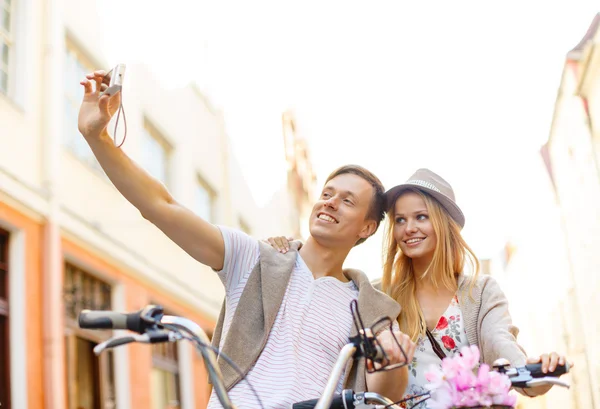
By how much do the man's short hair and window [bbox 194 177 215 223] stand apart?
11.1 meters

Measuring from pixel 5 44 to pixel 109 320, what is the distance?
7.69 metres

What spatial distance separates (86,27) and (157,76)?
8.77 feet

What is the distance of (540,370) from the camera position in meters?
2.60

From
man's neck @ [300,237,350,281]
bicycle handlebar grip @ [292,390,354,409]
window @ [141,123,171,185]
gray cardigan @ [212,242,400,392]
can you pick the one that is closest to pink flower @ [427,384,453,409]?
bicycle handlebar grip @ [292,390,354,409]

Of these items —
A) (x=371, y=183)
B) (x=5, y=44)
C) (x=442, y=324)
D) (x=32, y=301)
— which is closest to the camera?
(x=442, y=324)

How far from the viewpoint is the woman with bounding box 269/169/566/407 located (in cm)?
359

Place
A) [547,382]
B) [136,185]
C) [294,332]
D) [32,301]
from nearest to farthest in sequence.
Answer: [547,382], [136,185], [294,332], [32,301]

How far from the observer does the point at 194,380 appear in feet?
45.1

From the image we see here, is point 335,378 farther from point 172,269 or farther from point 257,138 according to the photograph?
point 257,138

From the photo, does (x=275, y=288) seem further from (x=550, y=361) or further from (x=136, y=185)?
(x=550, y=361)

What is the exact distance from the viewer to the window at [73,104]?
10.3m

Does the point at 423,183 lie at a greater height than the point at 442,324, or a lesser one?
greater

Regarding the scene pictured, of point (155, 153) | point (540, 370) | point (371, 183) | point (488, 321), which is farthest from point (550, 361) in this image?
point (155, 153)

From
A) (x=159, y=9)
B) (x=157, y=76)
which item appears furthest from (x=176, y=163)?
(x=159, y=9)
